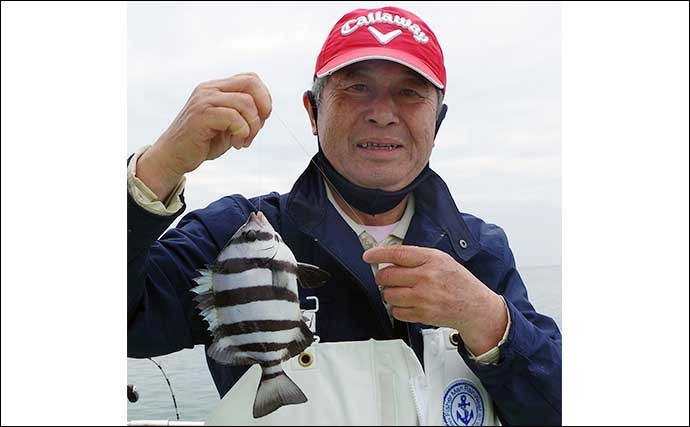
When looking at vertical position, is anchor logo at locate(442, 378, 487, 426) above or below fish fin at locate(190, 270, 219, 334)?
below

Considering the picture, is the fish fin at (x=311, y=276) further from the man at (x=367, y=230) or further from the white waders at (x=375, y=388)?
the white waders at (x=375, y=388)

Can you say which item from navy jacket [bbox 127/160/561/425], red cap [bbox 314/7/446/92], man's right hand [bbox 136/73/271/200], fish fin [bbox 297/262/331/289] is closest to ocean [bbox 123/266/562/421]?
navy jacket [bbox 127/160/561/425]

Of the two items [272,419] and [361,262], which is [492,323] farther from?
[272,419]

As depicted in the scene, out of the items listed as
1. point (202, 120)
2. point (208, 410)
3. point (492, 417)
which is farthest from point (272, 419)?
point (202, 120)

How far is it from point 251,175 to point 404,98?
1.12 ft

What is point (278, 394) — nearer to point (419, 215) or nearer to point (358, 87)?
point (419, 215)

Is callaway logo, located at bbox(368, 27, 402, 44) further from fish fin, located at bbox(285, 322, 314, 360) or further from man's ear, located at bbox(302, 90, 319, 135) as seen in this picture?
fish fin, located at bbox(285, 322, 314, 360)

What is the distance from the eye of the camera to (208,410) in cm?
150

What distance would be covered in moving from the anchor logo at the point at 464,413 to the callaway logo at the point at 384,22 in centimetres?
71

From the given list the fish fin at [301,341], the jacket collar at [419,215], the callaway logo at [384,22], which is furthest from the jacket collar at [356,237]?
the callaway logo at [384,22]

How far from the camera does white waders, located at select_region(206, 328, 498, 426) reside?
144 centimetres

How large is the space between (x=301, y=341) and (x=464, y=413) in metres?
0.35

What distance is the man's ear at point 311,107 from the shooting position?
1525mm

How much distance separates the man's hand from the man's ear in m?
0.28
